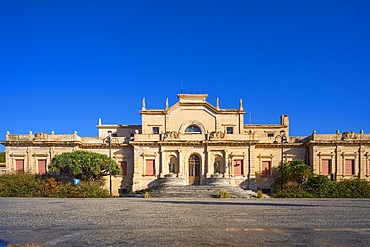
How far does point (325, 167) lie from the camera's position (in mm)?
40719

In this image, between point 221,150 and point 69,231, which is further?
point 221,150

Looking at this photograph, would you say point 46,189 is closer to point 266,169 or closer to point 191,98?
point 191,98

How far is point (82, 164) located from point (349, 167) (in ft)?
87.2

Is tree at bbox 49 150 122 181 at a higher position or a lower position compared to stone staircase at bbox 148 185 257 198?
higher

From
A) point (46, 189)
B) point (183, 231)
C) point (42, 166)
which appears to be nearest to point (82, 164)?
point (46, 189)

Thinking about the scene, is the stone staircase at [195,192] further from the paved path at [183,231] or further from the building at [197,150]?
the paved path at [183,231]

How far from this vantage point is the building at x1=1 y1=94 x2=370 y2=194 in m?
40.5

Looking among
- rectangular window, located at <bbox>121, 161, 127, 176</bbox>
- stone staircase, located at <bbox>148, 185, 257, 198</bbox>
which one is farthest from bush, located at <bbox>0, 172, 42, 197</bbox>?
rectangular window, located at <bbox>121, 161, 127, 176</bbox>

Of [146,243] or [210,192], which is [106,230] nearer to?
[146,243]

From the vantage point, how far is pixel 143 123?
42281mm

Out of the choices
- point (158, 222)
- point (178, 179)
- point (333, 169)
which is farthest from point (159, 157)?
point (158, 222)

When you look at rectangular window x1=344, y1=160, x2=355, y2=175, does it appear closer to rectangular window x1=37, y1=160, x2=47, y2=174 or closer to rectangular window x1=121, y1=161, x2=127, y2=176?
rectangular window x1=121, y1=161, x2=127, y2=176

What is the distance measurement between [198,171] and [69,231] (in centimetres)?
3178

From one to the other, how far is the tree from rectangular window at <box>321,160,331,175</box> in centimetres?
2067
